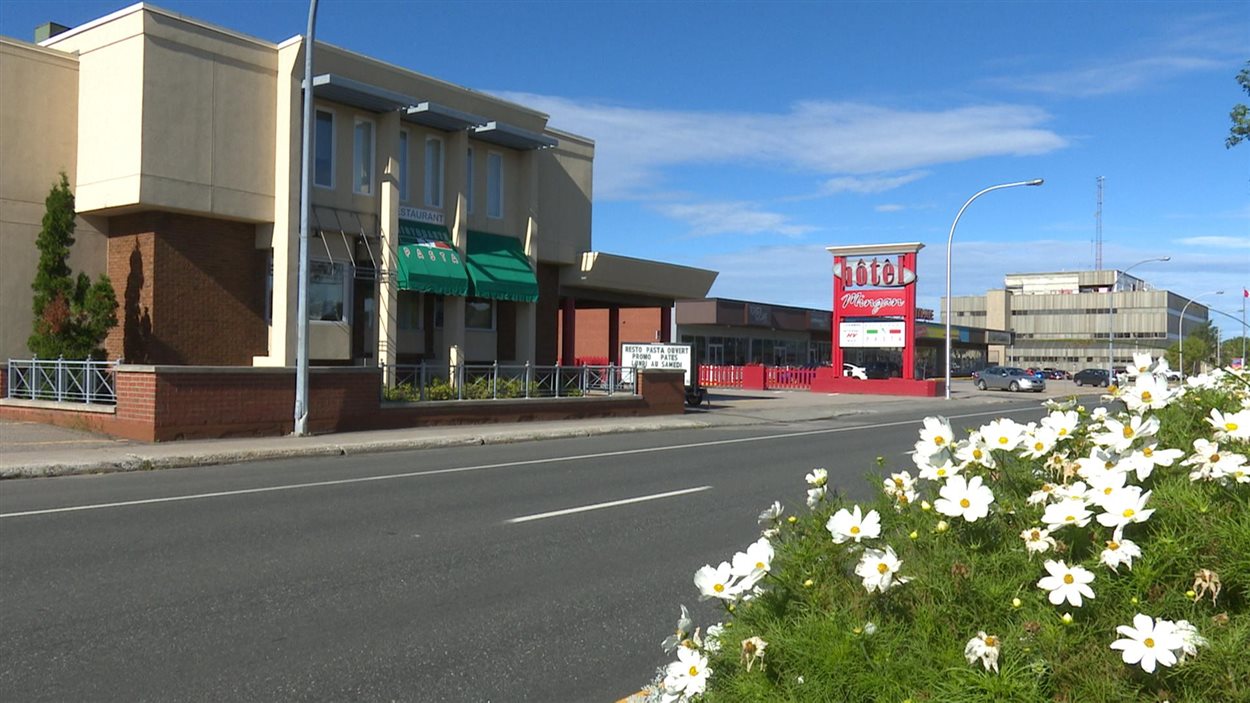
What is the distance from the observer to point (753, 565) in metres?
3.21

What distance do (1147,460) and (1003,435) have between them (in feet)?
1.69

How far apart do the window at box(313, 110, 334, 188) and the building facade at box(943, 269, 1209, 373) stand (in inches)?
3866

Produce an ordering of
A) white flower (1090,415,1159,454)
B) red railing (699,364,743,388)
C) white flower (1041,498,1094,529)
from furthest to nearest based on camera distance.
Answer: red railing (699,364,743,388) → white flower (1090,415,1159,454) → white flower (1041,498,1094,529)

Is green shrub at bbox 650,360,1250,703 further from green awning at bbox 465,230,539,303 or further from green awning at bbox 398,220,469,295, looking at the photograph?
green awning at bbox 465,230,539,303

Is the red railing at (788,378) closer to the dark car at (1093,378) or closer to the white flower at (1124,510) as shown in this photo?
the dark car at (1093,378)

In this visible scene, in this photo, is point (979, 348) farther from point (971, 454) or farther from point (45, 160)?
point (971, 454)

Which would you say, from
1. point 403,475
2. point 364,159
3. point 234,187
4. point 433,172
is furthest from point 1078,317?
point 403,475

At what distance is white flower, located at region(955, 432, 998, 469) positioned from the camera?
341 cm

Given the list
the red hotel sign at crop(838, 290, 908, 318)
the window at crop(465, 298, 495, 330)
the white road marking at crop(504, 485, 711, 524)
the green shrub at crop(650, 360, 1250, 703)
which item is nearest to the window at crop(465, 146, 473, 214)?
the window at crop(465, 298, 495, 330)

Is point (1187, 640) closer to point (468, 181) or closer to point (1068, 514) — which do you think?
point (1068, 514)

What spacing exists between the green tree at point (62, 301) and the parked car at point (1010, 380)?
48.1m

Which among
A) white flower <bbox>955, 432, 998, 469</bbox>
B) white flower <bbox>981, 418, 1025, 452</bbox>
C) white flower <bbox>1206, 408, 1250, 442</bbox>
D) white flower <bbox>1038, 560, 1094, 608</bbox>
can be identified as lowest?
white flower <bbox>1038, 560, 1094, 608</bbox>

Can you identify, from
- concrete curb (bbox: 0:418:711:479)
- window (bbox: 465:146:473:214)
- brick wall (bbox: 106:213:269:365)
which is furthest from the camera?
window (bbox: 465:146:473:214)

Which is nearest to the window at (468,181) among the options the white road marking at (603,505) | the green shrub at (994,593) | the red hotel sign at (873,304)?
the white road marking at (603,505)
